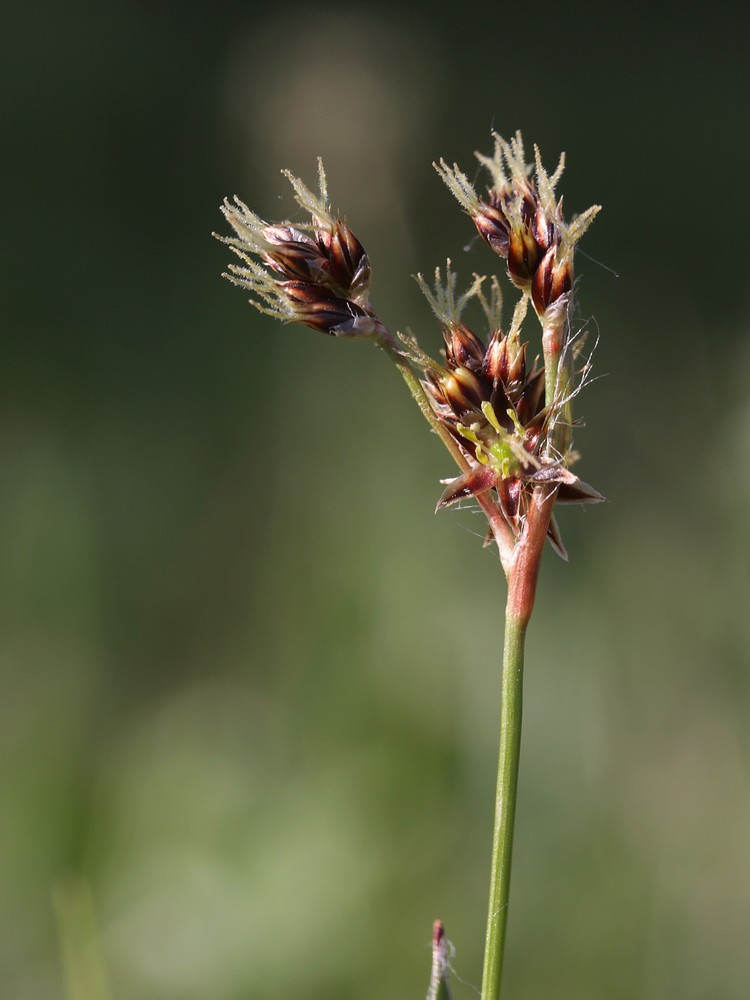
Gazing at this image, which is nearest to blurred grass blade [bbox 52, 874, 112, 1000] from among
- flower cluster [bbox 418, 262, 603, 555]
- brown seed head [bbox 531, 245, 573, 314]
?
flower cluster [bbox 418, 262, 603, 555]

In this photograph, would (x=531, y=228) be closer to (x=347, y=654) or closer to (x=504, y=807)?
(x=504, y=807)

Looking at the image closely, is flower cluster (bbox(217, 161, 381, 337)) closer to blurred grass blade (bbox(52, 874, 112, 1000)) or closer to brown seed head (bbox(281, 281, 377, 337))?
brown seed head (bbox(281, 281, 377, 337))

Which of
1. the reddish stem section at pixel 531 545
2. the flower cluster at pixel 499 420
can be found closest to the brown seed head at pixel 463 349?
the flower cluster at pixel 499 420

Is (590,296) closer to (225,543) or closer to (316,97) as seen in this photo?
(225,543)

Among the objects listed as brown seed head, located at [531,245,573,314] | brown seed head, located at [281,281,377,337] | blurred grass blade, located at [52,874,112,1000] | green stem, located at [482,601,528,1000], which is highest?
brown seed head, located at [531,245,573,314]

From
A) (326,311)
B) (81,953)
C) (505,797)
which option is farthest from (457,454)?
A: (81,953)

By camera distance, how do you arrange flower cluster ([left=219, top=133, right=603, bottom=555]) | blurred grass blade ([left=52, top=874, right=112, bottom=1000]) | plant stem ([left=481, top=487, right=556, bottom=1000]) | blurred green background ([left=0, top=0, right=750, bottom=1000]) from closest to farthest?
1. plant stem ([left=481, top=487, right=556, bottom=1000])
2. flower cluster ([left=219, top=133, right=603, bottom=555])
3. blurred grass blade ([left=52, top=874, right=112, bottom=1000])
4. blurred green background ([left=0, top=0, right=750, bottom=1000])

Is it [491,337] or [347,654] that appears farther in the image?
[347,654]
